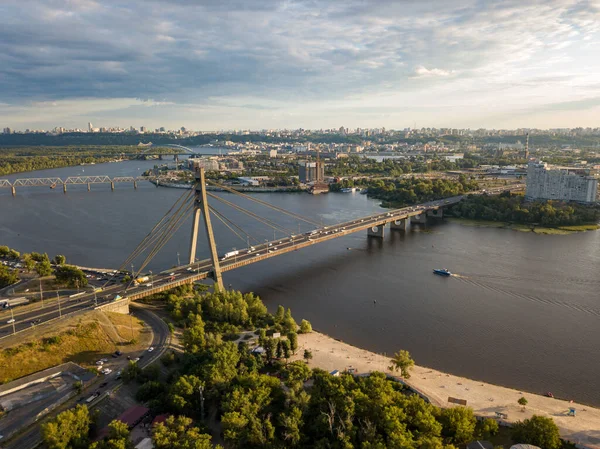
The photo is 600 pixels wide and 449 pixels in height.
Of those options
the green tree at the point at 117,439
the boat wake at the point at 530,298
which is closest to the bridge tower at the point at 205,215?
the green tree at the point at 117,439

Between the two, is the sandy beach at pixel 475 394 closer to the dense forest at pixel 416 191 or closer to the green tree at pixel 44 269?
the green tree at pixel 44 269

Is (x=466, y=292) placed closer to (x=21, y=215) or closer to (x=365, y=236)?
(x=365, y=236)

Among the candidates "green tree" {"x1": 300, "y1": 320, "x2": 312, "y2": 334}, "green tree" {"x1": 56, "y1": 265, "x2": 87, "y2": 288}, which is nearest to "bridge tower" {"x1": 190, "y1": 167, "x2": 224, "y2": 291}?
"green tree" {"x1": 300, "y1": 320, "x2": 312, "y2": 334}

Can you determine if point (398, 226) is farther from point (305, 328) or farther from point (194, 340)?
point (194, 340)

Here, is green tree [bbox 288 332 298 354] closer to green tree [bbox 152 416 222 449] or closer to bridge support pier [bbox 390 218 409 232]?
green tree [bbox 152 416 222 449]

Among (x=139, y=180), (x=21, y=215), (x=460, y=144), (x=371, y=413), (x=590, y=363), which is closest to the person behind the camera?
(x=371, y=413)

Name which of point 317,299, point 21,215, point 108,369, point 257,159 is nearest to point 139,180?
point 21,215

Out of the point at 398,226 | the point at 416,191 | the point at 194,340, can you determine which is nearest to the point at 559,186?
the point at 416,191
